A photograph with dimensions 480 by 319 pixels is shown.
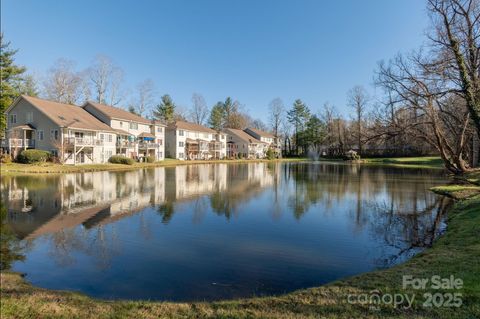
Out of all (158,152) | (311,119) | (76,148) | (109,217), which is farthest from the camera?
(311,119)

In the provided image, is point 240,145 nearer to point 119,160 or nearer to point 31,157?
point 119,160

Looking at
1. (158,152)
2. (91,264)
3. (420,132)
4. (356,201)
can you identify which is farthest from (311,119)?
(91,264)

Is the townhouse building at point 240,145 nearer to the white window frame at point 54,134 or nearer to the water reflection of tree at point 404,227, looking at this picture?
the white window frame at point 54,134

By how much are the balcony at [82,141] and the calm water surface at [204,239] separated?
765 inches

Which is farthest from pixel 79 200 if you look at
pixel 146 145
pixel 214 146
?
pixel 214 146

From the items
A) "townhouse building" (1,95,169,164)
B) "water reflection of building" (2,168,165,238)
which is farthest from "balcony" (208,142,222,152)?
"water reflection of building" (2,168,165,238)

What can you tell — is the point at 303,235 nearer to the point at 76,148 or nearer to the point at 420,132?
the point at 420,132

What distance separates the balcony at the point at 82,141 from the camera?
1494 inches

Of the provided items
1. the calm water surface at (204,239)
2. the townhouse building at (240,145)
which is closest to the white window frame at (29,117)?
the calm water surface at (204,239)

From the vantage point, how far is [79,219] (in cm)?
1280

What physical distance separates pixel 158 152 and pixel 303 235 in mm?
47815

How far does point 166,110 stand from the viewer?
79.1m

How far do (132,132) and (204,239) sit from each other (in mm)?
46153

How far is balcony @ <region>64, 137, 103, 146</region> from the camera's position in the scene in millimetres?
37944
